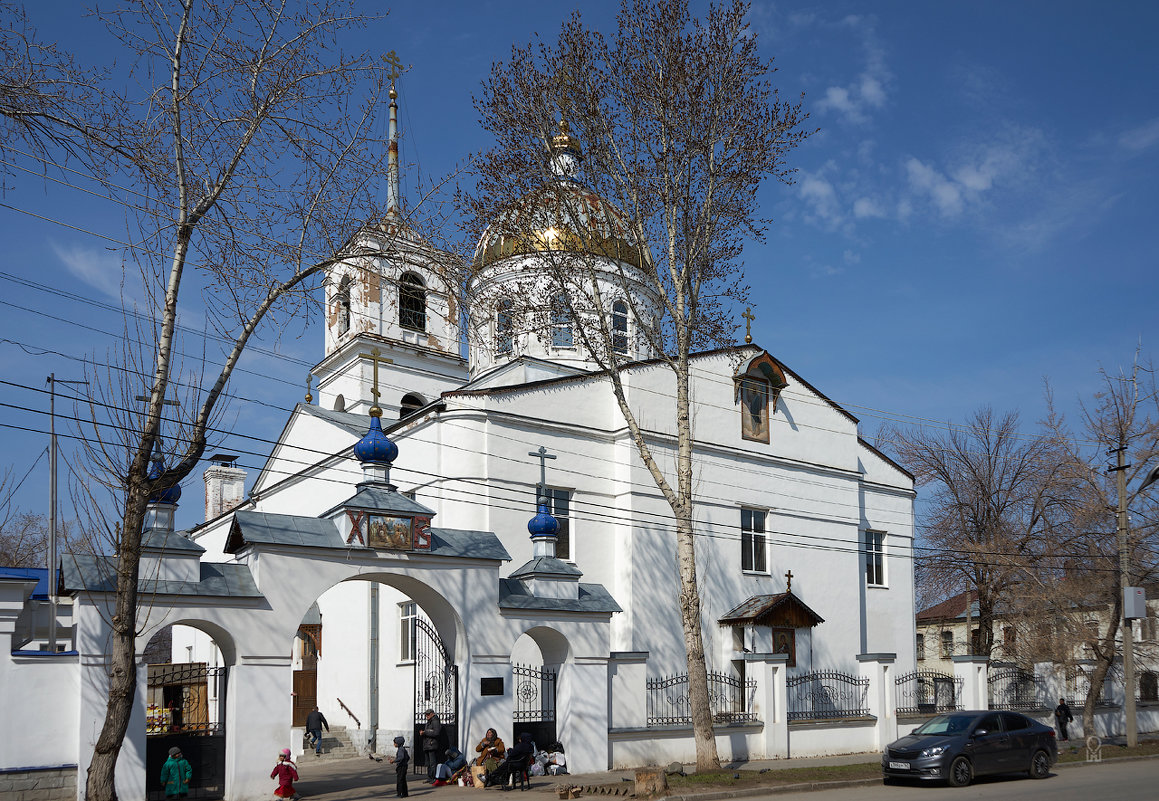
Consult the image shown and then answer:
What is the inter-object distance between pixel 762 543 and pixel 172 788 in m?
16.3

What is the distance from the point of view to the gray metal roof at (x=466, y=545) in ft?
53.3

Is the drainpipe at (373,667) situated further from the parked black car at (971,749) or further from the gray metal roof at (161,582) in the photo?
the parked black car at (971,749)

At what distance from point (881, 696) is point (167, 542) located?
1561 cm

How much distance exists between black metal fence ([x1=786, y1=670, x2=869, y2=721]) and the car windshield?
196 inches

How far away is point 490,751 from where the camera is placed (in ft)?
50.4

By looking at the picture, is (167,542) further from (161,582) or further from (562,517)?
(562,517)

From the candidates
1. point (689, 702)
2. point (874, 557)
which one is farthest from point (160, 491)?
point (874, 557)

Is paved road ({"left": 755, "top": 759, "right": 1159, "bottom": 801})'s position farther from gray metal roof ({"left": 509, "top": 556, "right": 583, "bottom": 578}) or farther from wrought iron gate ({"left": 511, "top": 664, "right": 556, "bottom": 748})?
gray metal roof ({"left": 509, "top": 556, "right": 583, "bottom": 578})

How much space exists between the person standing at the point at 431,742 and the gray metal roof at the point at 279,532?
126 inches

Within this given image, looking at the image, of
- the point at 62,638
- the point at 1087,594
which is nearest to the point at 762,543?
the point at 1087,594

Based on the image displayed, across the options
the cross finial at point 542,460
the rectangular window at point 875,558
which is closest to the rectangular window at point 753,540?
the rectangular window at point 875,558

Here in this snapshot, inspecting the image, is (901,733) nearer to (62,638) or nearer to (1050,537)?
(1050,537)

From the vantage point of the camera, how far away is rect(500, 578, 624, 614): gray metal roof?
16906 millimetres

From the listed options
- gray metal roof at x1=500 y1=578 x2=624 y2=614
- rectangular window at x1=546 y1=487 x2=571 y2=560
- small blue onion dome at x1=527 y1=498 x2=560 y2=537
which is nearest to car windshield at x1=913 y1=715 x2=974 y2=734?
gray metal roof at x1=500 y1=578 x2=624 y2=614
